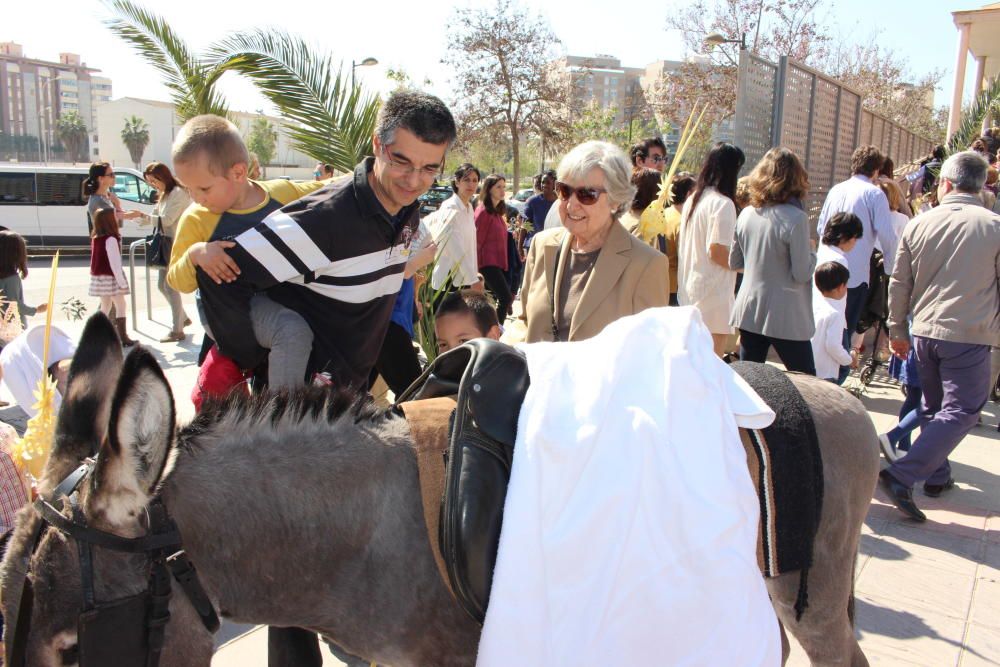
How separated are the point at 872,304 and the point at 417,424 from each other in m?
7.32

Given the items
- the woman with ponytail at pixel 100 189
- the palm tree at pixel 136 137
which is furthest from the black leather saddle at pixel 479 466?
the palm tree at pixel 136 137

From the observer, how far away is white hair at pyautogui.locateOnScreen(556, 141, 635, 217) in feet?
9.66

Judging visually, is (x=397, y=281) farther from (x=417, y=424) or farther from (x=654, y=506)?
(x=654, y=506)

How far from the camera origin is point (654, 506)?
1489 mm

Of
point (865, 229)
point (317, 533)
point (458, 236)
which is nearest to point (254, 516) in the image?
point (317, 533)

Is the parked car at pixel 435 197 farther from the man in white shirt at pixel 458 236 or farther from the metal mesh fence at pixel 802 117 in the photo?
the man in white shirt at pixel 458 236

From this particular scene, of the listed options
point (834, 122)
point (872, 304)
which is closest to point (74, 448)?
point (872, 304)

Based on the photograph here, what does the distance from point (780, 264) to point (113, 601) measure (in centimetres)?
466

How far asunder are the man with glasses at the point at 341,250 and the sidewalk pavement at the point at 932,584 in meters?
0.65

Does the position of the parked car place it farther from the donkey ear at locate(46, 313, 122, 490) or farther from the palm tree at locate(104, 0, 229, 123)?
the donkey ear at locate(46, 313, 122, 490)

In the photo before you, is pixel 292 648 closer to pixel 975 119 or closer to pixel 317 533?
pixel 317 533

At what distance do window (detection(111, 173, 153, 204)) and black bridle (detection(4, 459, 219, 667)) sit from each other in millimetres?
19927

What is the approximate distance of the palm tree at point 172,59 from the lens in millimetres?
6293

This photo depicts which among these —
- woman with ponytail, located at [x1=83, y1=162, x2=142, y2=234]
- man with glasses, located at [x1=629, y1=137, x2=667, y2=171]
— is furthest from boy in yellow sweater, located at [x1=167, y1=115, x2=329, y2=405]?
woman with ponytail, located at [x1=83, y1=162, x2=142, y2=234]
